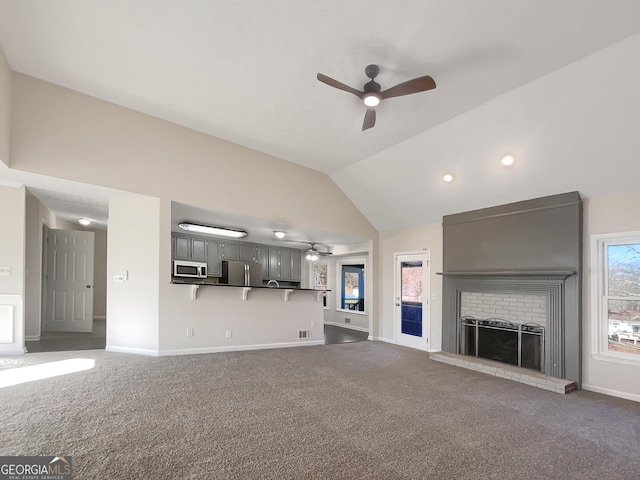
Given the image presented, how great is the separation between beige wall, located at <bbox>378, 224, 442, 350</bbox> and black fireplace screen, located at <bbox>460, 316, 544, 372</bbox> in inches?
25.1

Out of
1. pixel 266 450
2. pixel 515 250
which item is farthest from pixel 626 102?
pixel 266 450

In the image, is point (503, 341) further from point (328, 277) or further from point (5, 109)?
point (5, 109)

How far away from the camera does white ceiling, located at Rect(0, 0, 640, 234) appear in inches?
105

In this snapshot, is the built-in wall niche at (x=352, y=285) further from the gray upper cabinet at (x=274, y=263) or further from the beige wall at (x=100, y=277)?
the beige wall at (x=100, y=277)

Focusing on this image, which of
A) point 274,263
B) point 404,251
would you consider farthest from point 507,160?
point 274,263

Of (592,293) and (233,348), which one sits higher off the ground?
(592,293)

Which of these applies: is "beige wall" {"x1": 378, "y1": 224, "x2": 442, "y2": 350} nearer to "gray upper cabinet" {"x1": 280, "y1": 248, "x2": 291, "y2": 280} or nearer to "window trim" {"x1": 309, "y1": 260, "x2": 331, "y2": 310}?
"window trim" {"x1": 309, "y1": 260, "x2": 331, "y2": 310}

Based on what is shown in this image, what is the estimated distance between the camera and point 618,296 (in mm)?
4047

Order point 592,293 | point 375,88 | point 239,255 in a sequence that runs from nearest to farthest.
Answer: point 375,88
point 592,293
point 239,255

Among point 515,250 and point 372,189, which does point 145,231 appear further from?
point 515,250

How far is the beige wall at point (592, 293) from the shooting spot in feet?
12.7

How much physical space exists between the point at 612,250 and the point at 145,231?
248 inches

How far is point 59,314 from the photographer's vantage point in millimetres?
6859

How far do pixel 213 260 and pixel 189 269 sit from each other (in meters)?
0.65
